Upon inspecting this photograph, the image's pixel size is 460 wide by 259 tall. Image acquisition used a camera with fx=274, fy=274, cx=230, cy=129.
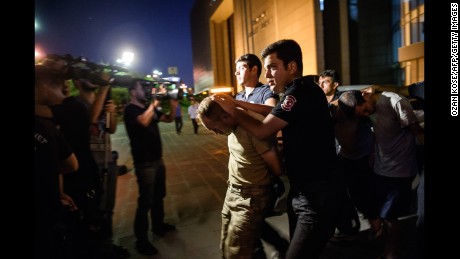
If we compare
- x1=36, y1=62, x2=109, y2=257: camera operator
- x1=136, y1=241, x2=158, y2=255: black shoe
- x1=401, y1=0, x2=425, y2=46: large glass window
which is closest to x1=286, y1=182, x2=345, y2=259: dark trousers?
x1=136, y1=241, x2=158, y2=255: black shoe

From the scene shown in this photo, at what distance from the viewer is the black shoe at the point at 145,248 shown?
3104mm

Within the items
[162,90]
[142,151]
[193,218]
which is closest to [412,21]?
[162,90]

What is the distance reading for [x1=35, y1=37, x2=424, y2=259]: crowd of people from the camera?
172 cm

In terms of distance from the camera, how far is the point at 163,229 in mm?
3594

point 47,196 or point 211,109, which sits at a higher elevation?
point 211,109

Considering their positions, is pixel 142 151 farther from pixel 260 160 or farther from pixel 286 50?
pixel 286 50

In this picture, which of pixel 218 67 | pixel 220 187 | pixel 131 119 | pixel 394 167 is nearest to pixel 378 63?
pixel 220 187

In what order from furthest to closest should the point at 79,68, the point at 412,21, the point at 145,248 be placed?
1. the point at 412,21
2. the point at 145,248
3. the point at 79,68

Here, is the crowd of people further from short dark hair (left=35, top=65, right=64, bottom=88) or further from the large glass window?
Result: the large glass window

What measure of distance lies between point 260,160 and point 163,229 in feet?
7.30

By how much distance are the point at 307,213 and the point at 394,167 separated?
4.58 ft

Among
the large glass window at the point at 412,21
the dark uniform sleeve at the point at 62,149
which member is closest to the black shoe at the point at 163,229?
the dark uniform sleeve at the point at 62,149

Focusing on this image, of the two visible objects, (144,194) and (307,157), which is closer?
(307,157)

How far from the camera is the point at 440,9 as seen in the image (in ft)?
5.85
